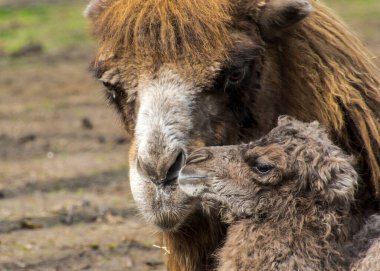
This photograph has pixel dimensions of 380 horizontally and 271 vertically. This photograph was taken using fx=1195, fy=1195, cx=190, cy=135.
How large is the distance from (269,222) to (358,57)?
5.13ft

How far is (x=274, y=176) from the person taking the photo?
21.1 ft

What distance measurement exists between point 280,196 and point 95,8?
6.09 ft

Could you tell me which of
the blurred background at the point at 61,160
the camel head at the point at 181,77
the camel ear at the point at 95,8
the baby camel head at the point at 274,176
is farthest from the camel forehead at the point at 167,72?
the blurred background at the point at 61,160

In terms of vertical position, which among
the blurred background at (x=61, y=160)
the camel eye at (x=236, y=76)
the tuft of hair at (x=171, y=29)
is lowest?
the blurred background at (x=61, y=160)

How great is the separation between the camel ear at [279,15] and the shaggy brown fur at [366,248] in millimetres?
1275

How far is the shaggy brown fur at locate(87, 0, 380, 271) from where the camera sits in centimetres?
677

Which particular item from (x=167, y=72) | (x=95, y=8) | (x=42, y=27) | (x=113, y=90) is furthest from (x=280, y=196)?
(x=42, y=27)

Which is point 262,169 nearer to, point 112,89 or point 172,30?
point 172,30

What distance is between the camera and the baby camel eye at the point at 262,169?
21.2ft

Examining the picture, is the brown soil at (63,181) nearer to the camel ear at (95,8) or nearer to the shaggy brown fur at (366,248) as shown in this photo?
the camel ear at (95,8)

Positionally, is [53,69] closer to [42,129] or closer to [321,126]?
[42,129]

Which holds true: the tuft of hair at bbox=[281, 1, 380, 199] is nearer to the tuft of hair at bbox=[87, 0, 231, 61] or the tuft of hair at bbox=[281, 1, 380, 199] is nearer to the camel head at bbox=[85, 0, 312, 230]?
the camel head at bbox=[85, 0, 312, 230]

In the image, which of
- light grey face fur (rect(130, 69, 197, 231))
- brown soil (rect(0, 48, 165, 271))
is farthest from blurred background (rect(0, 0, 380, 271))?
light grey face fur (rect(130, 69, 197, 231))

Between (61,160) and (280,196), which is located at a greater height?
(280,196)
